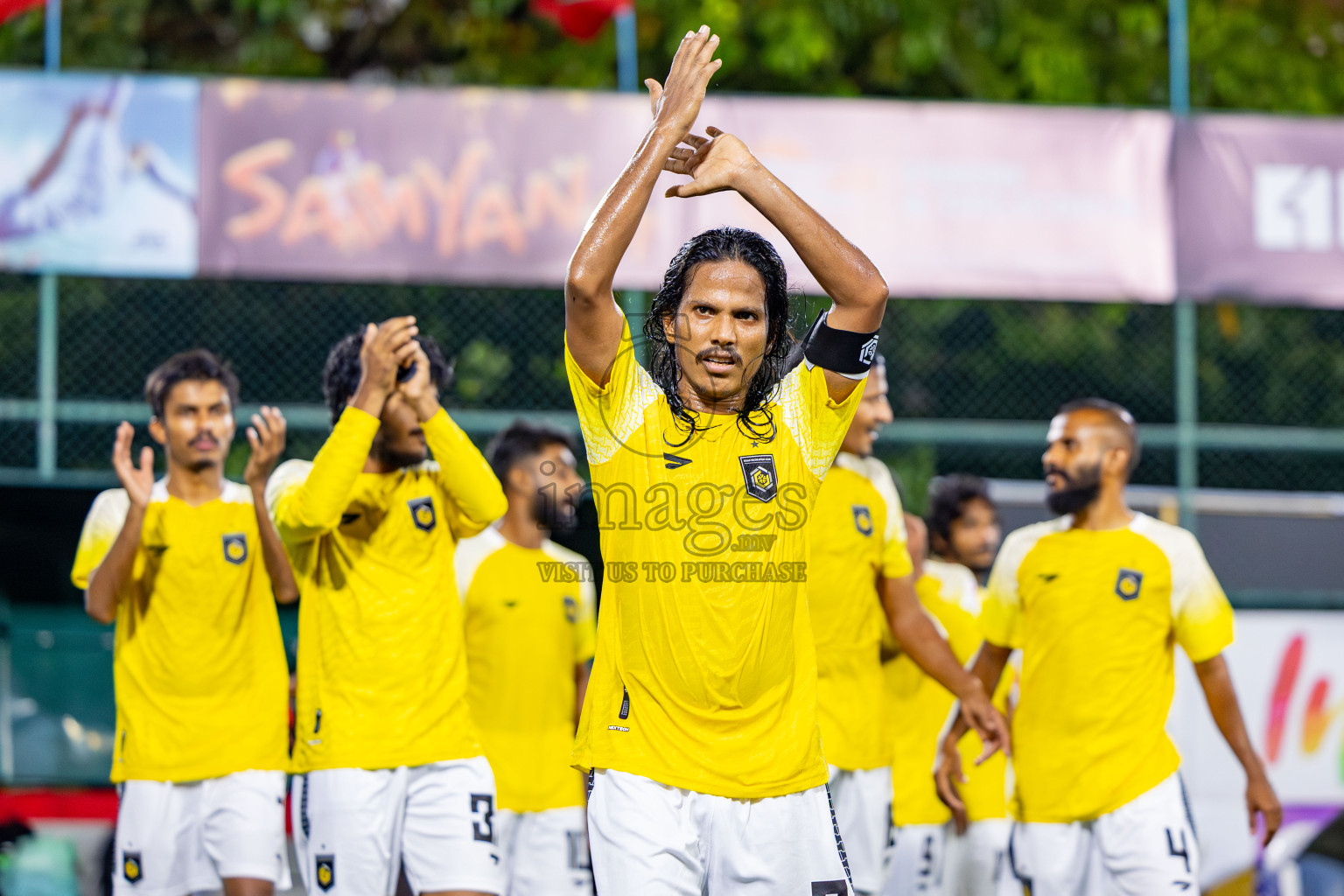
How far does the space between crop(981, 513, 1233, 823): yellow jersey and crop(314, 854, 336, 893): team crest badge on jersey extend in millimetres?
2502

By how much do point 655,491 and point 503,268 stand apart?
600cm

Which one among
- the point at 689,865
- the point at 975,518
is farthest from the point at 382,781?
the point at 975,518

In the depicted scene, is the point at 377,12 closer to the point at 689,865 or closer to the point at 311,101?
the point at 311,101

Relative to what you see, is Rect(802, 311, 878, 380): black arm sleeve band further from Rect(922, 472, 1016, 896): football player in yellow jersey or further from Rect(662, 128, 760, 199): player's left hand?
Rect(922, 472, 1016, 896): football player in yellow jersey

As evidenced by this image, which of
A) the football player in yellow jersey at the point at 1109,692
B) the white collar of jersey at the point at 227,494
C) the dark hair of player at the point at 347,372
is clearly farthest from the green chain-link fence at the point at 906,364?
the football player in yellow jersey at the point at 1109,692

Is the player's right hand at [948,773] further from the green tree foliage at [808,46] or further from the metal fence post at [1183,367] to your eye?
the green tree foliage at [808,46]

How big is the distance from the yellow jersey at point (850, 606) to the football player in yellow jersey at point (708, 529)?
7.82ft

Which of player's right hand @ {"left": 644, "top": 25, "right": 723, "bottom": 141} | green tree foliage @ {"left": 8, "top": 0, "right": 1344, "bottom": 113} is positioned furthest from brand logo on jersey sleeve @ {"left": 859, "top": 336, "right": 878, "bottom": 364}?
green tree foliage @ {"left": 8, "top": 0, "right": 1344, "bottom": 113}

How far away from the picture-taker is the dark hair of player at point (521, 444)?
22.2ft

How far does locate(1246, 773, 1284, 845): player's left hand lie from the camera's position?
5.51 meters

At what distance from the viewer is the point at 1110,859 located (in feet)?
17.7

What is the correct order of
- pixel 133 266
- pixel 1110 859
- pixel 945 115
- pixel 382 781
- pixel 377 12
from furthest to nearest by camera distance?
pixel 377 12 < pixel 945 115 < pixel 133 266 < pixel 1110 859 < pixel 382 781

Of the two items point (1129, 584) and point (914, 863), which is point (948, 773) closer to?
point (914, 863)

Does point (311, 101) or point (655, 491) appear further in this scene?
point (311, 101)
